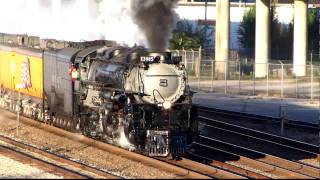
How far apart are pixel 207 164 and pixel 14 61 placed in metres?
13.1

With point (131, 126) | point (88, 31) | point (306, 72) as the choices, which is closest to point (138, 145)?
point (131, 126)

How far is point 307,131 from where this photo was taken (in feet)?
86.5

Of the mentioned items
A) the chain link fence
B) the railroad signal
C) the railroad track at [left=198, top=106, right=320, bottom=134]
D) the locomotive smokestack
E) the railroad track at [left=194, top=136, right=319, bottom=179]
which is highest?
the locomotive smokestack

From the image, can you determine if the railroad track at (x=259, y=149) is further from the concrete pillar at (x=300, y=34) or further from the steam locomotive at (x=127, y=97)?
the concrete pillar at (x=300, y=34)

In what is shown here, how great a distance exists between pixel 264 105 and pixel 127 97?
18.8m

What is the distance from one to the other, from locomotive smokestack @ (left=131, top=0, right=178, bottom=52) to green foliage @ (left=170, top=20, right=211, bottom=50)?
36.0 meters

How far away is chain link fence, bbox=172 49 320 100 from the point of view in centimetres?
4222

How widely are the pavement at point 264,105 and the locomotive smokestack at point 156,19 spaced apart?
442 inches

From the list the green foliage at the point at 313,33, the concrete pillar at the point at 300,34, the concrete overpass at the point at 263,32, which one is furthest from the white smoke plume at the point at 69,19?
the green foliage at the point at 313,33

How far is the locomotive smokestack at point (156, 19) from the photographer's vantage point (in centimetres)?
2144

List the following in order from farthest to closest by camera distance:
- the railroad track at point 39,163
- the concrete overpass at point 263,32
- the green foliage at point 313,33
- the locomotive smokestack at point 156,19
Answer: the green foliage at point 313,33 < the concrete overpass at point 263,32 < the locomotive smokestack at point 156,19 < the railroad track at point 39,163

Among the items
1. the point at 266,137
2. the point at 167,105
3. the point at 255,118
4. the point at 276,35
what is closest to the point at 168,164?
the point at 167,105

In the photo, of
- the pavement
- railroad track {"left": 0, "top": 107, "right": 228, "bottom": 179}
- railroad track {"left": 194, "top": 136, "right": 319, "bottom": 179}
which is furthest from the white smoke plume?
railroad track {"left": 194, "top": 136, "right": 319, "bottom": 179}

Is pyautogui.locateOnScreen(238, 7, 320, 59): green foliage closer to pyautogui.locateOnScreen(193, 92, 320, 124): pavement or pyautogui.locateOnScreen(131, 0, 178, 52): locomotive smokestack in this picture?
pyautogui.locateOnScreen(193, 92, 320, 124): pavement
